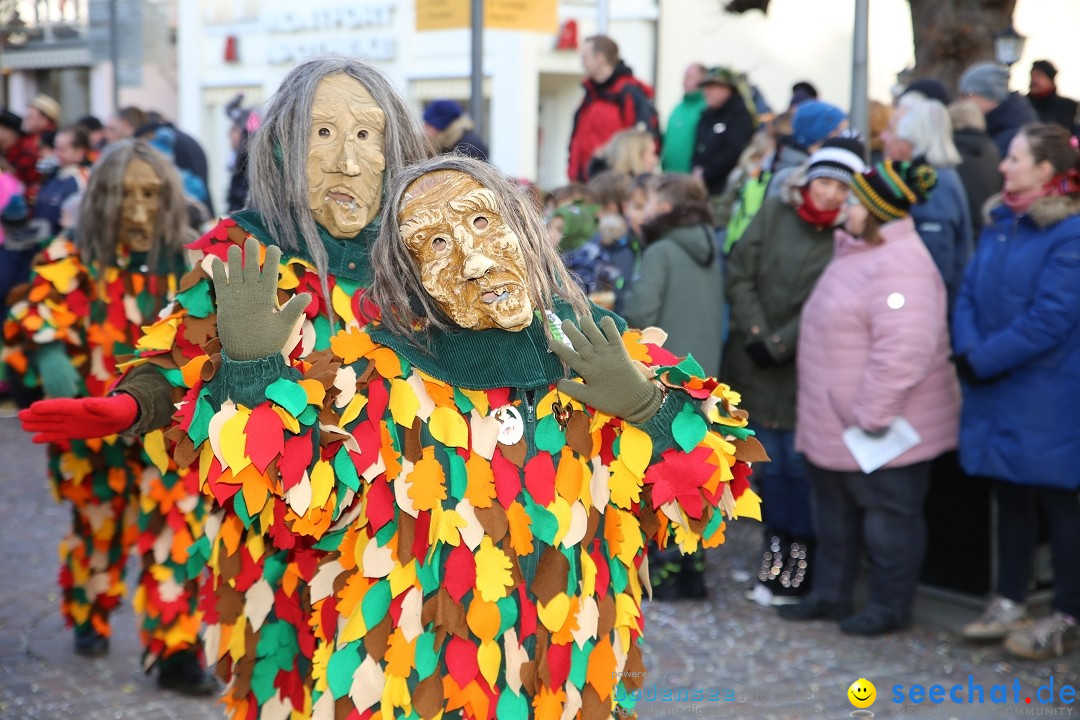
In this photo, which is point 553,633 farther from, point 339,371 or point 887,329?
point 887,329

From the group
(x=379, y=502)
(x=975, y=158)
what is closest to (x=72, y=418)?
(x=379, y=502)

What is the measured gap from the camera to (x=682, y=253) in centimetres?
557

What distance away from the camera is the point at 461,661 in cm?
247

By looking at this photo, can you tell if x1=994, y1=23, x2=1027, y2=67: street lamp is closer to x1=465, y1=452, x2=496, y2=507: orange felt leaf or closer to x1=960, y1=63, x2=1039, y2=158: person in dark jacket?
x1=960, y1=63, x2=1039, y2=158: person in dark jacket

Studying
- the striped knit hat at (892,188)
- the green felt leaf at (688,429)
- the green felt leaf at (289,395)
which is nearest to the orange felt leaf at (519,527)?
the green felt leaf at (688,429)

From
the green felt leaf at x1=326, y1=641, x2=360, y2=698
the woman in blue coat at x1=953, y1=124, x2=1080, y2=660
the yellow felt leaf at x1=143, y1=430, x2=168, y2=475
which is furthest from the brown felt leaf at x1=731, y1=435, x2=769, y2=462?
the woman in blue coat at x1=953, y1=124, x2=1080, y2=660

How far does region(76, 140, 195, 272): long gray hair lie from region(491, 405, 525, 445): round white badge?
2.67m

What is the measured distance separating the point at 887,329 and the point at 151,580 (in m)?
2.90

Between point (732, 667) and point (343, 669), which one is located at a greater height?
point (343, 669)

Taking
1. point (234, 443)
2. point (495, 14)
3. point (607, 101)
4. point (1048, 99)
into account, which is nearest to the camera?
point (234, 443)

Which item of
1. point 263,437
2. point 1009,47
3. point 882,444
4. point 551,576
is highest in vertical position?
point 1009,47

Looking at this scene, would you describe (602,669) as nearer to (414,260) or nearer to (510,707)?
(510,707)

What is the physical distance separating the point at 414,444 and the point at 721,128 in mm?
5968

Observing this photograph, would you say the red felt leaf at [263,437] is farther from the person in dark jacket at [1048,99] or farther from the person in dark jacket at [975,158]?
the person in dark jacket at [1048,99]
